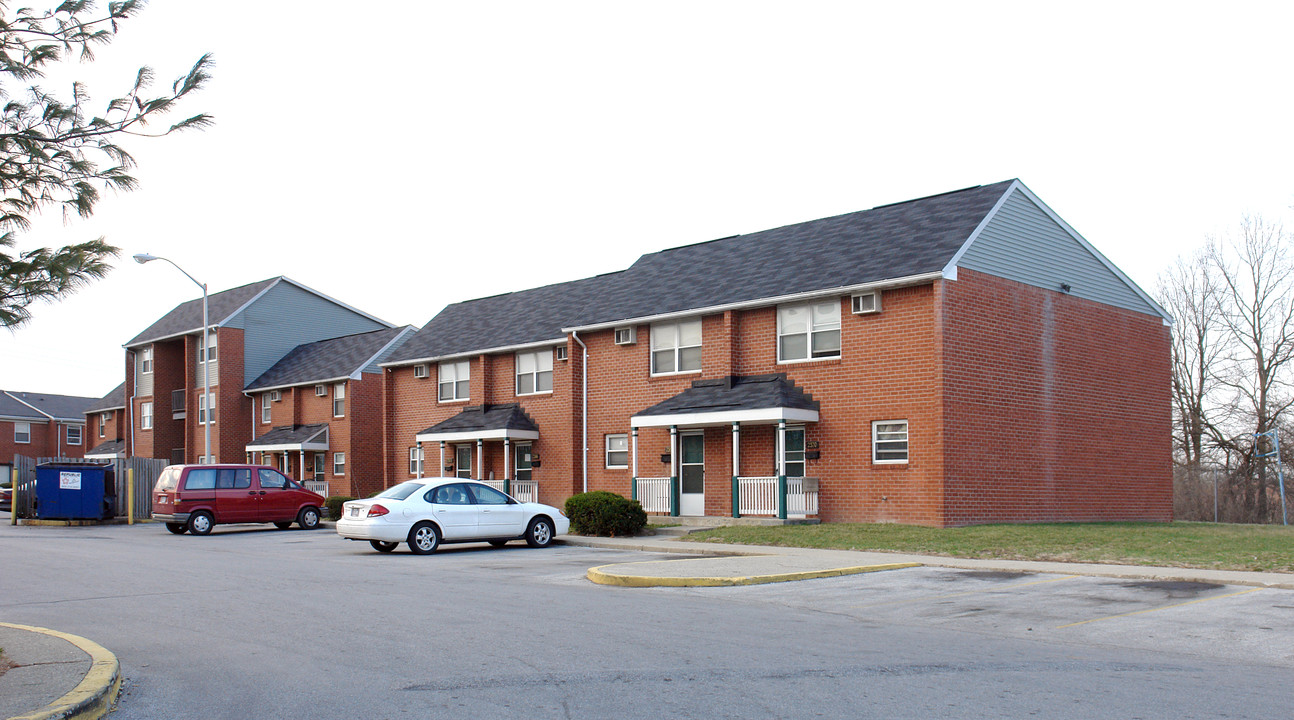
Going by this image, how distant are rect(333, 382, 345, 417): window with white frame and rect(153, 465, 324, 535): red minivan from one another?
13.9 meters

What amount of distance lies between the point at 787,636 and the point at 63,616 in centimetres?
760

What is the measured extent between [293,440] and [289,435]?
1.00 metres

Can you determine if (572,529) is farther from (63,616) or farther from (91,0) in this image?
(91,0)

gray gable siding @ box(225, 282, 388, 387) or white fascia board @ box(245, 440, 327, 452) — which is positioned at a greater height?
gray gable siding @ box(225, 282, 388, 387)

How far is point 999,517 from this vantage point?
75.9 ft

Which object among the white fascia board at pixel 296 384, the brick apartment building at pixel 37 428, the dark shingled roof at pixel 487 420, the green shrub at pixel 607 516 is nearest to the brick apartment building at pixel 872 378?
the dark shingled roof at pixel 487 420

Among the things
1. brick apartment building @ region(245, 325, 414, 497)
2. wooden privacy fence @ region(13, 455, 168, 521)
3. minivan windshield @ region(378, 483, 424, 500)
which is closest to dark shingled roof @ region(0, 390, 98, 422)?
brick apartment building @ region(245, 325, 414, 497)

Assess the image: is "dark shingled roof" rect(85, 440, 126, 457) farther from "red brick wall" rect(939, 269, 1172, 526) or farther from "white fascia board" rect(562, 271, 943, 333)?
"red brick wall" rect(939, 269, 1172, 526)

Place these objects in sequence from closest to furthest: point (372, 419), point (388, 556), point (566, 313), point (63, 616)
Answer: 1. point (63, 616)
2. point (388, 556)
3. point (566, 313)
4. point (372, 419)

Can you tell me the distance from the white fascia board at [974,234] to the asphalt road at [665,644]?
866 centimetres

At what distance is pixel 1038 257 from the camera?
25234 mm

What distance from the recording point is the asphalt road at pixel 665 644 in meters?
6.87

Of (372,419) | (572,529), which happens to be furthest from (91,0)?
(372,419)

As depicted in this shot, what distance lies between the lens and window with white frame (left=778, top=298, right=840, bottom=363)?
79.9 feet
